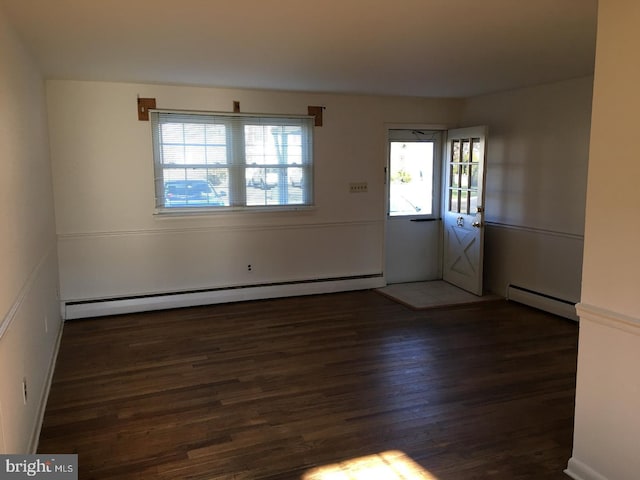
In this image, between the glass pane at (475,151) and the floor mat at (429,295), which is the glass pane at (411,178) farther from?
the floor mat at (429,295)

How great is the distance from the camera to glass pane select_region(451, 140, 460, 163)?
20.2ft

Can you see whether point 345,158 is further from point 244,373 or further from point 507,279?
point 244,373

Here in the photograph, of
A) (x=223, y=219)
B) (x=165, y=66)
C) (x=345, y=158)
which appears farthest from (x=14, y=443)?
(x=345, y=158)

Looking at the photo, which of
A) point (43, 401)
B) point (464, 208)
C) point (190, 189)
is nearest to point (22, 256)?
point (43, 401)

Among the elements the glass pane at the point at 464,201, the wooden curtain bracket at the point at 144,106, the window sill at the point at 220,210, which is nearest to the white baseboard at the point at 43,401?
the window sill at the point at 220,210

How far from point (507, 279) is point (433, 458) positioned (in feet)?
11.8

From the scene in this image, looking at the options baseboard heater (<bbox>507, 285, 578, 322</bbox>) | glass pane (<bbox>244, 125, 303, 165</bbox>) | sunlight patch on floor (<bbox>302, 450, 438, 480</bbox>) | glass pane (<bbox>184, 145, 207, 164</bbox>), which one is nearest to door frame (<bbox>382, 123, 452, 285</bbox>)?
glass pane (<bbox>244, 125, 303, 165</bbox>)

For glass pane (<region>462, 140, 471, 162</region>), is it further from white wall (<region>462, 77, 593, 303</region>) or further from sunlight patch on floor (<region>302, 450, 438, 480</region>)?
sunlight patch on floor (<region>302, 450, 438, 480</region>)

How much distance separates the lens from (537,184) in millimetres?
5324

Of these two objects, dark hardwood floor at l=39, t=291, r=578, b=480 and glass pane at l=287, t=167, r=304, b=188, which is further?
glass pane at l=287, t=167, r=304, b=188

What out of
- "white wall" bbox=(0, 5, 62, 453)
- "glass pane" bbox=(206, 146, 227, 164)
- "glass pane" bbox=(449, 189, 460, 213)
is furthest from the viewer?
"glass pane" bbox=(449, 189, 460, 213)

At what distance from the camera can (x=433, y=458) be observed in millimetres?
2678

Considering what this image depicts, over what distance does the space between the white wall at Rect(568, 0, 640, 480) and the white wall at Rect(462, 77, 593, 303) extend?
9.15 ft

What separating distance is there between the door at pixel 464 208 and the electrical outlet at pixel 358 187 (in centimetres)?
109
